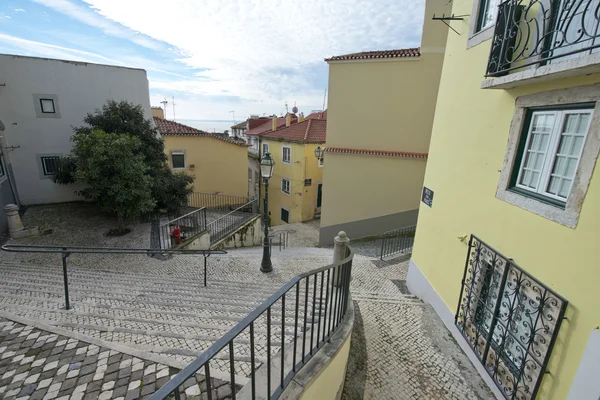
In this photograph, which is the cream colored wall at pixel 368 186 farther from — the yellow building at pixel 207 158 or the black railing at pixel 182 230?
the yellow building at pixel 207 158

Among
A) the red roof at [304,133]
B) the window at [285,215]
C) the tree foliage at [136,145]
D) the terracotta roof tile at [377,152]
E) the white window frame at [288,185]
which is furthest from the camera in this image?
the window at [285,215]

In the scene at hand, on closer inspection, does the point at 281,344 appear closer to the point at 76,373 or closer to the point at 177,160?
the point at 76,373

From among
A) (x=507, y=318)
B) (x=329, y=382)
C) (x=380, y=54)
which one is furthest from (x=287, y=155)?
(x=329, y=382)

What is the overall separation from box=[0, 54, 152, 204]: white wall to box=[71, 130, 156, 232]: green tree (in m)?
4.27

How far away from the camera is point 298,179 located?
60.2 ft

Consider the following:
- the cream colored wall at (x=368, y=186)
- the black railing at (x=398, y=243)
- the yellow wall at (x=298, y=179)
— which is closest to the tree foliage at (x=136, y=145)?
the cream colored wall at (x=368, y=186)

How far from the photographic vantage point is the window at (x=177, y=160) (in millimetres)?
16906

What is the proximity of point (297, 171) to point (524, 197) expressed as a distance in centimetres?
1554

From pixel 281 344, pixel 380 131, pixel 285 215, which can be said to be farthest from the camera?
pixel 285 215

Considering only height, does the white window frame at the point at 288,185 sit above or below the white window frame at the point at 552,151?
below

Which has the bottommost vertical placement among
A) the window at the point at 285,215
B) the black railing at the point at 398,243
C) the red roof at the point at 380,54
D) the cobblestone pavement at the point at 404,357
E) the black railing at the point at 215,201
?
the window at the point at 285,215

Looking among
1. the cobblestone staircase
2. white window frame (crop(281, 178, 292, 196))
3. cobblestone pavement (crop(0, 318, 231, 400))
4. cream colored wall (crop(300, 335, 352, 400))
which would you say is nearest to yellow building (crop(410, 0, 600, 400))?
cream colored wall (crop(300, 335, 352, 400))

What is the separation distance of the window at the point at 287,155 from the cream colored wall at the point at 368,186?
624cm

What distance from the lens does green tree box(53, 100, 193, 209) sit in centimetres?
1003
